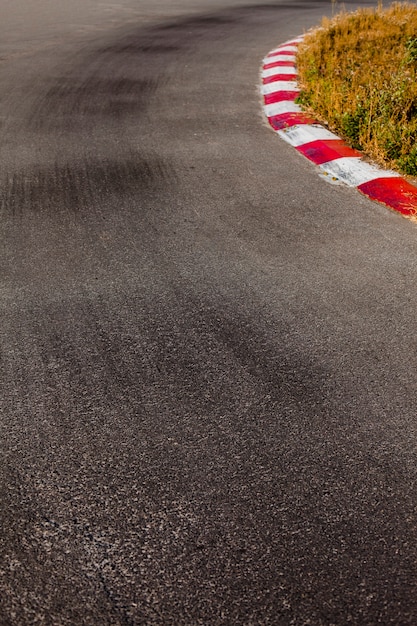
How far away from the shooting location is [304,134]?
6.68 m

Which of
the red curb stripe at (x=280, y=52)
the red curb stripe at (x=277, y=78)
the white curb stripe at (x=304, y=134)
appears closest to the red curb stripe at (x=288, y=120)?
the white curb stripe at (x=304, y=134)

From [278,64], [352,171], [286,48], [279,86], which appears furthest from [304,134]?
[286,48]

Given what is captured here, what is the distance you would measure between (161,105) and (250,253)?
13.1ft

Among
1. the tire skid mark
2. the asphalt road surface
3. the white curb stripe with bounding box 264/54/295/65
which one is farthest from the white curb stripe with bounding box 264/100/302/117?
the white curb stripe with bounding box 264/54/295/65

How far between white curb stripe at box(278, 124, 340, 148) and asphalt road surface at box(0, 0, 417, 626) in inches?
17.8

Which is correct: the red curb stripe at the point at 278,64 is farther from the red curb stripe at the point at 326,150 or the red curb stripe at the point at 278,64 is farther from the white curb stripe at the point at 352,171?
the white curb stripe at the point at 352,171

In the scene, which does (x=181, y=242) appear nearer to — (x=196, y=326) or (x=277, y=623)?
(x=196, y=326)

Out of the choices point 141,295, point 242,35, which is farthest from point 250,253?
point 242,35

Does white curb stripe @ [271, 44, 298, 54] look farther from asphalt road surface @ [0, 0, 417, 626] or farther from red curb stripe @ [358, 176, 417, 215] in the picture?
red curb stripe @ [358, 176, 417, 215]

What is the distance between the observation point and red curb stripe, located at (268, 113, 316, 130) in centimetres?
702

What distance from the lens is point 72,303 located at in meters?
3.71

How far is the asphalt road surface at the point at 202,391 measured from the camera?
2178 millimetres

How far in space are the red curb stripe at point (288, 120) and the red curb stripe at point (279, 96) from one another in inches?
26.5

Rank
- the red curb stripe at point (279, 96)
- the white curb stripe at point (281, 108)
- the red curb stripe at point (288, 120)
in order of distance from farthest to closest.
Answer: the red curb stripe at point (279, 96)
the white curb stripe at point (281, 108)
the red curb stripe at point (288, 120)
